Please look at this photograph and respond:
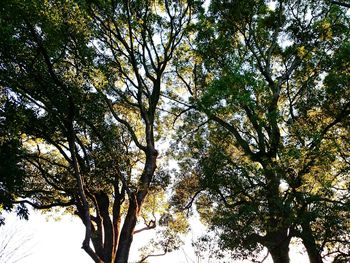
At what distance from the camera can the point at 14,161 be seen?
882 centimetres

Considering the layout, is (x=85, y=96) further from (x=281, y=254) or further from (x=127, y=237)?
(x=281, y=254)

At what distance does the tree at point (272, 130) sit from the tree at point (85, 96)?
2.20 metres

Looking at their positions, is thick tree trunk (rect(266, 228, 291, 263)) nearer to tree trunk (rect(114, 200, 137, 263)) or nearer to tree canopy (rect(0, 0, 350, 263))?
tree canopy (rect(0, 0, 350, 263))

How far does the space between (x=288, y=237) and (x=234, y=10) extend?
10028mm

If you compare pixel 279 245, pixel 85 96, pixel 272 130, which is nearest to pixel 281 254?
pixel 279 245

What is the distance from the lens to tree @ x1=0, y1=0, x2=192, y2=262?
9.45 metres

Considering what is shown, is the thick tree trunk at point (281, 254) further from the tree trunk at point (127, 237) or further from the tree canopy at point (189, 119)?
the tree trunk at point (127, 237)

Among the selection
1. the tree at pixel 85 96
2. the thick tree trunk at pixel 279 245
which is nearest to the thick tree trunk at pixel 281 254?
the thick tree trunk at pixel 279 245

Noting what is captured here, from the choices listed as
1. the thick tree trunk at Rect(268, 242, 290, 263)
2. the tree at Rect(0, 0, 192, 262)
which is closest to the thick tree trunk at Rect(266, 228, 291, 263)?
the thick tree trunk at Rect(268, 242, 290, 263)

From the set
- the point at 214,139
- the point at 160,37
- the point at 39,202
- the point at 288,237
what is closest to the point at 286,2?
the point at 160,37

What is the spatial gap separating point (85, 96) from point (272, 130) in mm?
7370

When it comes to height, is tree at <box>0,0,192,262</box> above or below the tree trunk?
above

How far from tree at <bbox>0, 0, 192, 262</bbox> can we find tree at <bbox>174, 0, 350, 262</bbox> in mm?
2202

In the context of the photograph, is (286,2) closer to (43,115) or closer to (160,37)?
(160,37)
